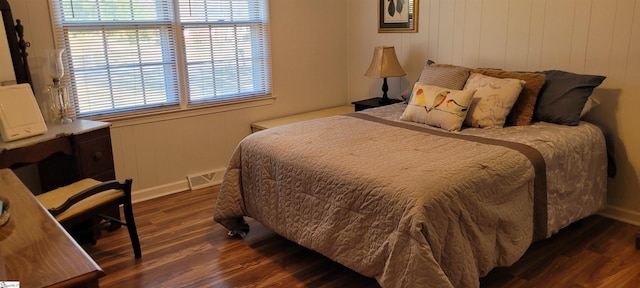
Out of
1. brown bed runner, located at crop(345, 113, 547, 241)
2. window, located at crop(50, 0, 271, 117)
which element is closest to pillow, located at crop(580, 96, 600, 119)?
brown bed runner, located at crop(345, 113, 547, 241)

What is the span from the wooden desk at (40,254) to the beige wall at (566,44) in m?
3.06

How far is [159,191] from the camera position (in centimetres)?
379

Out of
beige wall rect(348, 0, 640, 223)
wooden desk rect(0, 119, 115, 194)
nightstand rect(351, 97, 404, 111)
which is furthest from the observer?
nightstand rect(351, 97, 404, 111)

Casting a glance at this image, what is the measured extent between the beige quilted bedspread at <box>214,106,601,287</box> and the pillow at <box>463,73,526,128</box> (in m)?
0.36

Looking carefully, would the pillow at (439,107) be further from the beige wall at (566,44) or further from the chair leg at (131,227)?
the chair leg at (131,227)

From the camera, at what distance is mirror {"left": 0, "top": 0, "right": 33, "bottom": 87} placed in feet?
9.27

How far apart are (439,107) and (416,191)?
3.81 ft

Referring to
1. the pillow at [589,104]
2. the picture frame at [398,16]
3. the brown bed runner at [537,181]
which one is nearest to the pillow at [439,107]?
the brown bed runner at [537,181]

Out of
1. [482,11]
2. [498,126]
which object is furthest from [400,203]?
[482,11]

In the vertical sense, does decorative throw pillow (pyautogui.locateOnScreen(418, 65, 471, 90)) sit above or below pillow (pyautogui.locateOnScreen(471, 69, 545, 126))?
above

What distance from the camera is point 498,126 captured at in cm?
291

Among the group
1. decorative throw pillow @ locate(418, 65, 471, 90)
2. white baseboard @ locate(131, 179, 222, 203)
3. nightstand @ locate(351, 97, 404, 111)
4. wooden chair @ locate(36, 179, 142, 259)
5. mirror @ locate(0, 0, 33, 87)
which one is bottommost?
white baseboard @ locate(131, 179, 222, 203)

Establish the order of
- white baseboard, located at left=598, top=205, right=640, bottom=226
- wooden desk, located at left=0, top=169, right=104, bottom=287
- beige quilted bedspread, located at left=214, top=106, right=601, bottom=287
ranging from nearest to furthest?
1. wooden desk, located at left=0, top=169, right=104, bottom=287
2. beige quilted bedspread, located at left=214, top=106, right=601, bottom=287
3. white baseboard, located at left=598, top=205, right=640, bottom=226

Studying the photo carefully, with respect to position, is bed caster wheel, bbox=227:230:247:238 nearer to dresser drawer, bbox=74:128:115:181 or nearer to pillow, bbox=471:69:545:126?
dresser drawer, bbox=74:128:115:181
